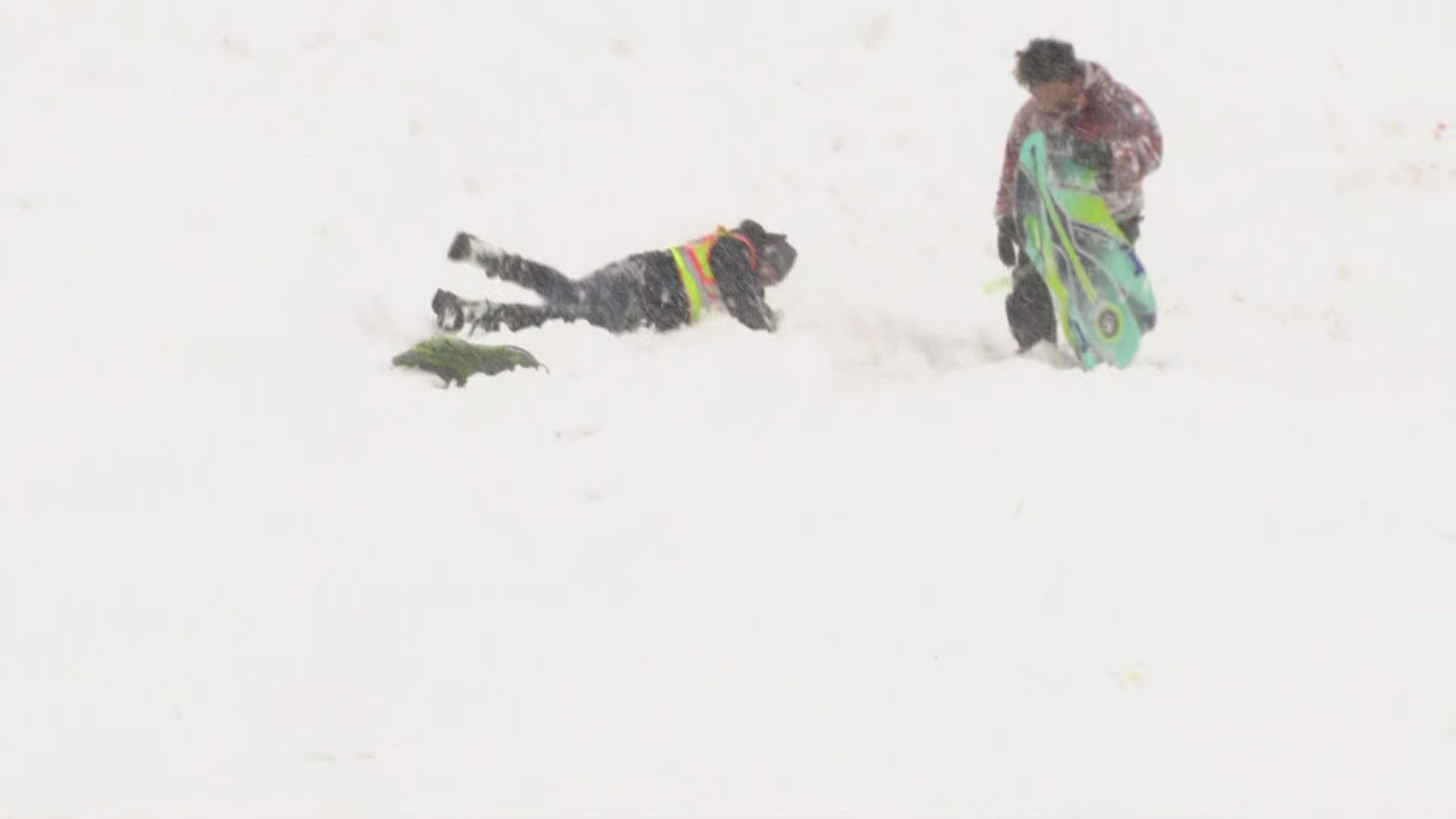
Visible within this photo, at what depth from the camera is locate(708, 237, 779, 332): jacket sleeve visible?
18.2 ft

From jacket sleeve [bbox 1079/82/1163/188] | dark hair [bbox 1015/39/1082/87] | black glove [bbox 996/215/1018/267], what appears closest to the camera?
dark hair [bbox 1015/39/1082/87]

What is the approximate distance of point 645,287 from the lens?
215 inches

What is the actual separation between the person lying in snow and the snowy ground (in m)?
0.17

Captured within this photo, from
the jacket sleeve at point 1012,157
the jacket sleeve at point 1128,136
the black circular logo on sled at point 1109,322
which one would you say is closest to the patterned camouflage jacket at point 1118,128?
the jacket sleeve at point 1128,136

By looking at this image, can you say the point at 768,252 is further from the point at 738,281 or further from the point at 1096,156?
the point at 1096,156

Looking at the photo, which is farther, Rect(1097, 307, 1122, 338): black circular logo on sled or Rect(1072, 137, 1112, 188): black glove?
Rect(1097, 307, 1122, 338): black circular logo on sled

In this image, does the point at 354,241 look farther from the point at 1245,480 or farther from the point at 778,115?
the point at 1245,480

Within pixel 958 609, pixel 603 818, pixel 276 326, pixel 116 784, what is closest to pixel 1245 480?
pixel 958 609

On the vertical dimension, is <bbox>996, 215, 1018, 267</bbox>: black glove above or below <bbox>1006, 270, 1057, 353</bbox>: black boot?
above

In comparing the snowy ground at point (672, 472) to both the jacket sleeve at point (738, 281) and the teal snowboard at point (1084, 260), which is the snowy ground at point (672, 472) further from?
the teal snowboard at point (1084, 260)

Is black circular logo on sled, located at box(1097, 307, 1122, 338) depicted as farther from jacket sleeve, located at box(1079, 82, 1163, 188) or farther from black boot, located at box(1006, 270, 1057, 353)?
jacket sleeve, located at box(1079, 82, 1163, 188)

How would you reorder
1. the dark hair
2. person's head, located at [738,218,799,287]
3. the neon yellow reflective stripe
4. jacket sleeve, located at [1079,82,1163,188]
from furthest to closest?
person's head, located at [738,218,799,287], the neon yellow reflective stripe, jacket sleeve, located at [1079,82,1163,188], the dark hair

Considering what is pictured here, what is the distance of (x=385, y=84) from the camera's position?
732cm

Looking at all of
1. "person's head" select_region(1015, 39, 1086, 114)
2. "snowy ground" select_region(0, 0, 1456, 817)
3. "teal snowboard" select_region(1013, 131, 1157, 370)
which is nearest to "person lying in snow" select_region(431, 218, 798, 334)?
"snowy ground" select_region(0, 0, 1456, 817)
